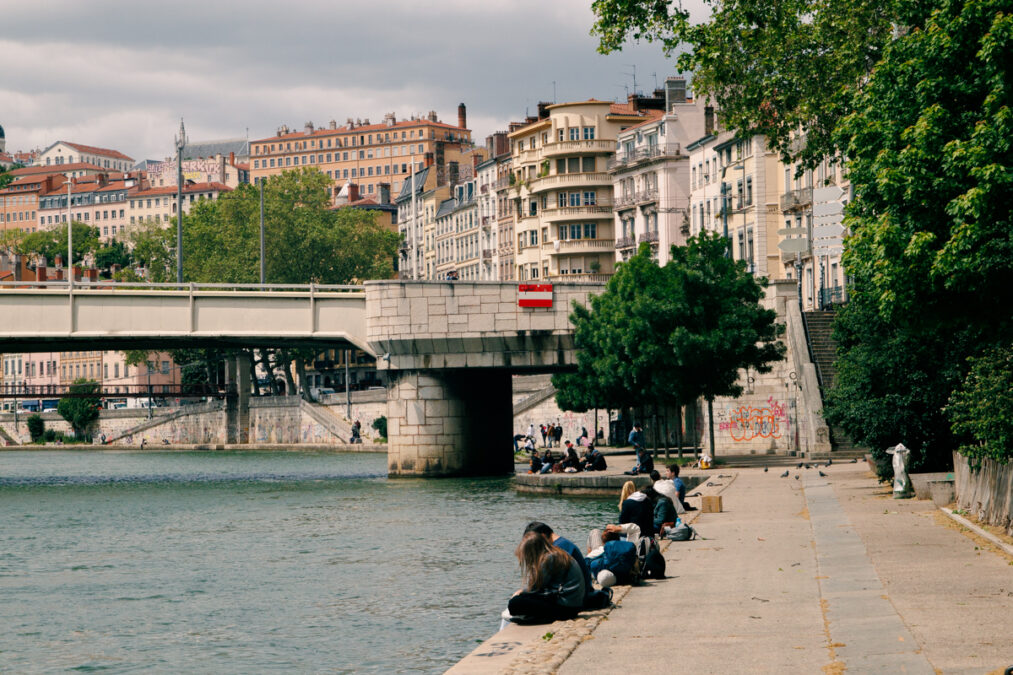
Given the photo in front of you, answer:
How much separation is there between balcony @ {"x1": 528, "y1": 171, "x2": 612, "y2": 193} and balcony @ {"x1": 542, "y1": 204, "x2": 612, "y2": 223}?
1.74 meters

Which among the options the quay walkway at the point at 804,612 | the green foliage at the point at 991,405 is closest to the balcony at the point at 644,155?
the quay walkway at the point at 804,612

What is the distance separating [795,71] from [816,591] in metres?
19.0

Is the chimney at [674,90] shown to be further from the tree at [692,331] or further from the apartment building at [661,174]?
the tree at [692,331]

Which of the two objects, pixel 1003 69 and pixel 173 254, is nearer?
pixel 1003 69

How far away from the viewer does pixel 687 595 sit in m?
17.7

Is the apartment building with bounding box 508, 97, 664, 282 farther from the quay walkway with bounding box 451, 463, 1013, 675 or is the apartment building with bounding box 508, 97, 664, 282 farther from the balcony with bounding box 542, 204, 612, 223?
the quay walkway with bounding box 451, 463, 1013, 675

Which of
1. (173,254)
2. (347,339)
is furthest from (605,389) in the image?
(173,254)

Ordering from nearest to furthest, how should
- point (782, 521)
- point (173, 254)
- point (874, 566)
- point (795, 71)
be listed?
point (874, 566), point (782, 521), point (795, 71), point (173, 254)

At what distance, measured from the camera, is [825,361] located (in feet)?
170

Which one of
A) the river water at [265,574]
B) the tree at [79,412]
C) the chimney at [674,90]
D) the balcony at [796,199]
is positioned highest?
the chimney at [674,90]

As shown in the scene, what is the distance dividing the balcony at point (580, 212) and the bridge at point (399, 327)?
198ft

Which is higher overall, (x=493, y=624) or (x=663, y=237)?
(x=663, y=237)

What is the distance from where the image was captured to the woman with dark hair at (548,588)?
15.5m

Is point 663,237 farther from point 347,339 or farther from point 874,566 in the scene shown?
point 874,566
